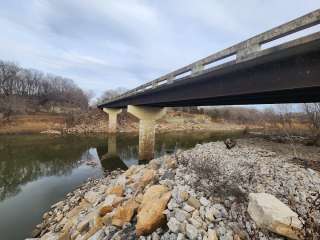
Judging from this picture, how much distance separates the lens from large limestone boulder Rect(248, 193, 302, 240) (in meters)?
3.20

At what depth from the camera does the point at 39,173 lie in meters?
13.8

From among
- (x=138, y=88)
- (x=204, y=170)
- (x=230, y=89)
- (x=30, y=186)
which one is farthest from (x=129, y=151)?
(x=204, y=170)

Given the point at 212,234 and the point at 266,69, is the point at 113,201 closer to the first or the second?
the point at 212,234

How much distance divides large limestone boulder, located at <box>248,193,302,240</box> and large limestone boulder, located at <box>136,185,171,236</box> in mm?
1749

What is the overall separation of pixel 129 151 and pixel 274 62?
59.6 feet

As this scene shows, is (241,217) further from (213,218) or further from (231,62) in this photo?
(231,62)

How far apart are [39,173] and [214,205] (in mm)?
13846

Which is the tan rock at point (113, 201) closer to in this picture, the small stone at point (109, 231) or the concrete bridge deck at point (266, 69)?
the small stone at point (109, 231)

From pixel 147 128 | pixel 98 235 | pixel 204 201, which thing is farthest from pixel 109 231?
pixel 147 128

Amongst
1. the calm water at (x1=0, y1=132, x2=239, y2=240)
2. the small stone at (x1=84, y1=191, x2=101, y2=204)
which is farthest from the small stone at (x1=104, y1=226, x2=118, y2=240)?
the calm water at (x1=0, y1=132, x2=239, y2=240)

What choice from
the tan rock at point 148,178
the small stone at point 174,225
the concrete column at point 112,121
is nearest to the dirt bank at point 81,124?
the concrete column at point 112,121

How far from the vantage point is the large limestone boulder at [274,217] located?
3201 mm

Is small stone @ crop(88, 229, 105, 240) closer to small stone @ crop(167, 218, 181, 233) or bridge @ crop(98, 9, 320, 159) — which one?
small stone @ crop(167, 218, 181, 233)

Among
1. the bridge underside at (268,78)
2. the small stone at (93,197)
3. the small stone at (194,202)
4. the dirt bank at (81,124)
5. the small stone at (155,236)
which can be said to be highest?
the bridge underside at (268,78)
